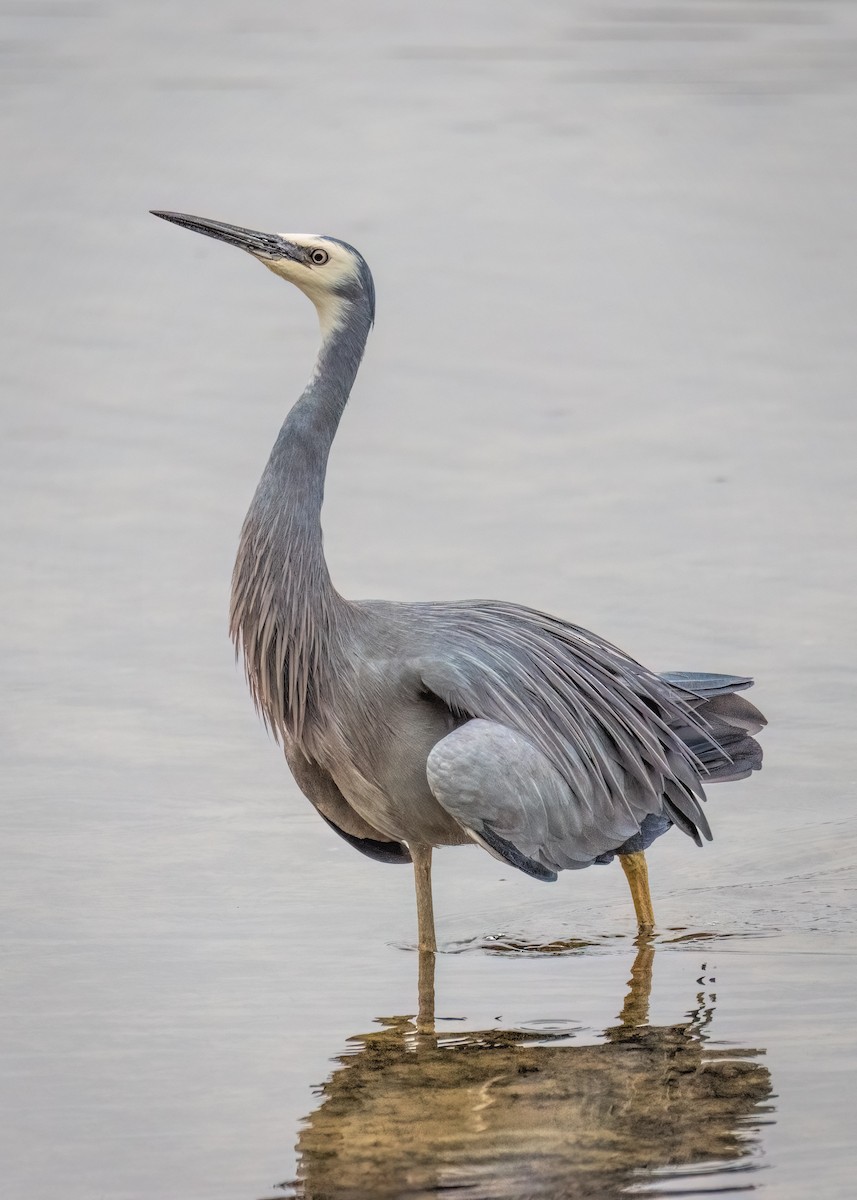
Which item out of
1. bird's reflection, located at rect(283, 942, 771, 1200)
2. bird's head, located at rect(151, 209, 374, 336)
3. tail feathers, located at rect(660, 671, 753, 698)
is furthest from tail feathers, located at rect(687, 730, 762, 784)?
bird's head, located at rect(151, 209, 374, 336)

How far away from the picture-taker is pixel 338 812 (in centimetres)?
747

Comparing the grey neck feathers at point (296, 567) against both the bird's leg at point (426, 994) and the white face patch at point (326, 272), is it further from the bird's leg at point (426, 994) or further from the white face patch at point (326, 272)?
the bird's leg at point (426, 994)

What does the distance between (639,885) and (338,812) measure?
1096mm

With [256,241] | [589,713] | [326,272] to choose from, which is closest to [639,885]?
[589,713]

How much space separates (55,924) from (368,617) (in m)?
1.57

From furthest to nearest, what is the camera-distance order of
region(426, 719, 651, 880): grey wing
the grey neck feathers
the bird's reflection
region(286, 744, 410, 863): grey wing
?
region(286, 744, 410, 863): grey wing
the grey neck feathers
region(426, 719, 651, 880): grey wing
the bird's reflection

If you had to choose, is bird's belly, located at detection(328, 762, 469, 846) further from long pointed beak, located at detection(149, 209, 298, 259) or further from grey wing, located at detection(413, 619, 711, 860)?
long pointed beak, located at detection(149, 209, 298, 259)

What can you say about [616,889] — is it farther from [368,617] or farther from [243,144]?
[243,144]

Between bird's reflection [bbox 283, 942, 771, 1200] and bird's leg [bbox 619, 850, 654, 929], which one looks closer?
bird's reflection [bbox 283, 942, 771, 1200]

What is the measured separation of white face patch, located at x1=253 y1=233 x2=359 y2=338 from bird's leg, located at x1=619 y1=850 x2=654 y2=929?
2098mm

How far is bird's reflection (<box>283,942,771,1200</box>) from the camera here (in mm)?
5938

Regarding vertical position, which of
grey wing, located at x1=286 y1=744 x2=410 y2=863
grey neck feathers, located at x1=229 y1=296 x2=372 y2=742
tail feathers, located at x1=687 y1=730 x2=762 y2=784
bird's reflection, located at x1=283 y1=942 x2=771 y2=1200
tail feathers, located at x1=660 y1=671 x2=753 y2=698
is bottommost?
bird's reflection, located at x1=283 y1=942 x2=771 y2=1200

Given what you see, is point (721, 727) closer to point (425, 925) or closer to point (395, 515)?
point (425, 925)

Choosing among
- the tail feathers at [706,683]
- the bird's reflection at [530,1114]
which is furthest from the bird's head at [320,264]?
the bird's reflection at [530,1114]
